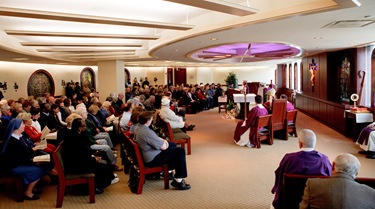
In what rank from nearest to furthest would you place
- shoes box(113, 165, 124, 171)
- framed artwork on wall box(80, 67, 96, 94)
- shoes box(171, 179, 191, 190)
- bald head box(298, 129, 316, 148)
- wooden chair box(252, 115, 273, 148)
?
bald head box(298, 129, 316, 148) < shoes box(171, 179, 191, 190) < shoes box(113, 165, 124, 171) < wooden chair box(252, 115, 273, 148) < framed artwork on wall box(80, 67, 96, 94)

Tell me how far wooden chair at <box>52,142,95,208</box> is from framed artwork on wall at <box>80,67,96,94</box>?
1530 centimetres

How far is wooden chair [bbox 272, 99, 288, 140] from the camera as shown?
8.17 meters

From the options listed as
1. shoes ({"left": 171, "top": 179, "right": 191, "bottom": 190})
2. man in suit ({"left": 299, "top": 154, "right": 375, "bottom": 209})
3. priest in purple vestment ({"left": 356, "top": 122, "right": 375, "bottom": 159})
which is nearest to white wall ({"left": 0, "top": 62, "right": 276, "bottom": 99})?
shoes ({"left": 171, "top": 179, "right": 191, "bottom": 190})

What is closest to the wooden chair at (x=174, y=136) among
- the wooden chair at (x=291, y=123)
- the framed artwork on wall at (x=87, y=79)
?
the wooden chair at (x=291, y=123)

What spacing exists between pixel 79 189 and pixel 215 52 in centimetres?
1096

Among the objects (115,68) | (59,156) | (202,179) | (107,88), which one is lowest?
(202,179)

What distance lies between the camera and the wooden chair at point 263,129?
7.60 metres

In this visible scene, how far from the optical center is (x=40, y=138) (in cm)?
567

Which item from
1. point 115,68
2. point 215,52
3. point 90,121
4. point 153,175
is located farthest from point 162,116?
point 215,52

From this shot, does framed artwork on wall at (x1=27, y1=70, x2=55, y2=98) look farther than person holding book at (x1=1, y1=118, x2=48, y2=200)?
Yes

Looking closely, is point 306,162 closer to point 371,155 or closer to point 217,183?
point 217,183

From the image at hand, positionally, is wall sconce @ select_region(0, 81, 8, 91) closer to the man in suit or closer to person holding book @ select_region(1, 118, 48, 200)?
person holding book @ select_region(1, 118, 48, 200)

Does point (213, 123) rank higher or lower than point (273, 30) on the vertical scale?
lower

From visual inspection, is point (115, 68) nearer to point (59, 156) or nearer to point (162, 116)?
point (162, 116)
